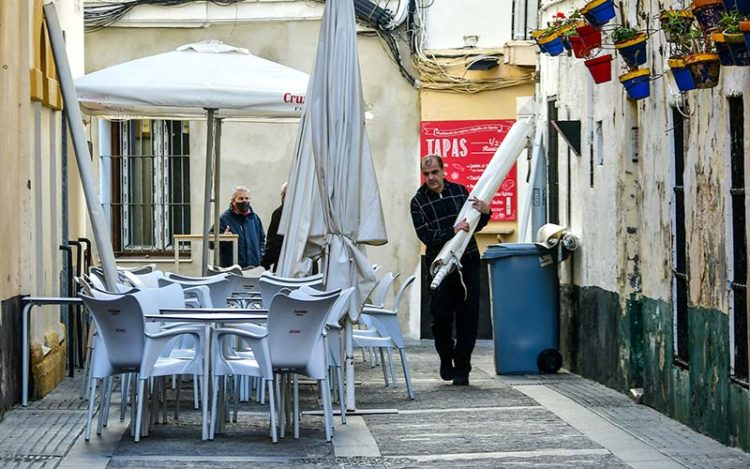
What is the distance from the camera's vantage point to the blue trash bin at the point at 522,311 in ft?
47.7

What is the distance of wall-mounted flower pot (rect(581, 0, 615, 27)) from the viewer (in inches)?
422

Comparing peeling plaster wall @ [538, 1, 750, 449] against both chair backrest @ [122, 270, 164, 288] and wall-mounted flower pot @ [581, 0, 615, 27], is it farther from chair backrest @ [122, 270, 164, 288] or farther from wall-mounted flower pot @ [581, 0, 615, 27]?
chair backrest @ [122, 270, 164, 288]

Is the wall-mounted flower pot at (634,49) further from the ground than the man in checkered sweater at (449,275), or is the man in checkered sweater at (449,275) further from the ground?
the wall-mounted flower pot at (634,49)

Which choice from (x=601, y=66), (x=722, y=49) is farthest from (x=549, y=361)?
(x=722, y=49)

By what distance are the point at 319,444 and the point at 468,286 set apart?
154 inches

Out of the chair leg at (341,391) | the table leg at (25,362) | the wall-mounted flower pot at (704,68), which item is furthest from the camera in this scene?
the table leg at (25,362)

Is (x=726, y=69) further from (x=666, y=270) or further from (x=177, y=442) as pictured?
(x=177, y=442)

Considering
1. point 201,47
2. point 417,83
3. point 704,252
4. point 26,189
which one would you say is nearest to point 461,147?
point 417,83

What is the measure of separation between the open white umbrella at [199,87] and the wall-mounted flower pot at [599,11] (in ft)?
12.4

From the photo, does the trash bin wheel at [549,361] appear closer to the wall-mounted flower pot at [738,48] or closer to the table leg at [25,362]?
the table leg at [25,362]

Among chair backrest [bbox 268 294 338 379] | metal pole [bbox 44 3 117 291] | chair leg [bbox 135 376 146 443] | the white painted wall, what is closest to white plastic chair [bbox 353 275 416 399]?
metal pole [bbox 44 3 117 291]

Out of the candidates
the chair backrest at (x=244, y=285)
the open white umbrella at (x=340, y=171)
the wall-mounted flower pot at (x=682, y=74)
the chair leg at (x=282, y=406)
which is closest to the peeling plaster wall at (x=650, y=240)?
the wall-mounted flower pot at (x=682, y=74)

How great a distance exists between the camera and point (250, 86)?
46.3 ft

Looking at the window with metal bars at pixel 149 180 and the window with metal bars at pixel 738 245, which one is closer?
the window with metal bars at pixel 738 245
